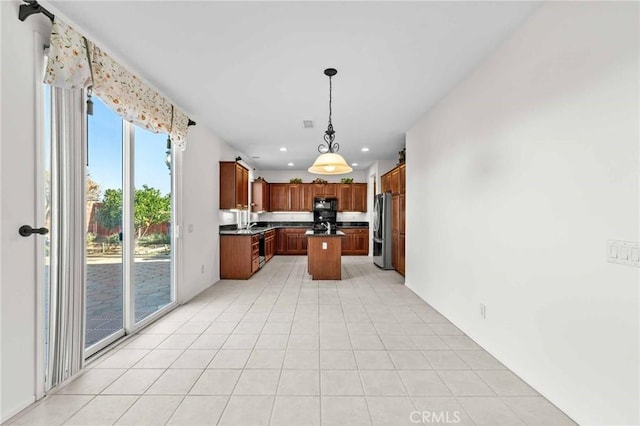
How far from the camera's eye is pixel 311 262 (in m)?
5.64

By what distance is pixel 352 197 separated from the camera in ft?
30.4

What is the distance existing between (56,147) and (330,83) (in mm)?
2445

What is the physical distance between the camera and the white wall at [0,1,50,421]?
1.77 metres

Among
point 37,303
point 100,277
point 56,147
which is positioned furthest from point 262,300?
point 56,147

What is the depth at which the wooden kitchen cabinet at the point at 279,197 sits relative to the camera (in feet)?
30.7

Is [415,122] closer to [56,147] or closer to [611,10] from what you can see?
[611,10]

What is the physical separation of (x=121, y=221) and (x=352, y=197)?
274 inches

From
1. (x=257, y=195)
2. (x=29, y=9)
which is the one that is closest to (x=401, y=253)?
(x=257, y=195)

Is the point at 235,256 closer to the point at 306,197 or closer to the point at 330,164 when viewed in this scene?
the point at 330,164

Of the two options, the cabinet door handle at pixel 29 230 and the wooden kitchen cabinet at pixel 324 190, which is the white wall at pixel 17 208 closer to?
the cabinet door handle at pixel 29 230

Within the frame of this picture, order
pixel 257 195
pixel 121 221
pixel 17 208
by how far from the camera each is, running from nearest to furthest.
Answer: pixel 17 208 → pixel 121 221 → pixel 257 195

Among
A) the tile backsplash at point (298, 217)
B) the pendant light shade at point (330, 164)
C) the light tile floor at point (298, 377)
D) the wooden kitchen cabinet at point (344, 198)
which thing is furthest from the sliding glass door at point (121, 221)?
the wooden kitchen cabinet at point (344, 198)

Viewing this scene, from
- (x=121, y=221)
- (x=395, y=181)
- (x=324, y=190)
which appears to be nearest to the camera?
(x=121, y=221)

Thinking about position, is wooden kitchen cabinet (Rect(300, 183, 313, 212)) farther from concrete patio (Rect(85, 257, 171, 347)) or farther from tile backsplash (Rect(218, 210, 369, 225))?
concrete patio (Rect(85, 257, 171, 347))
